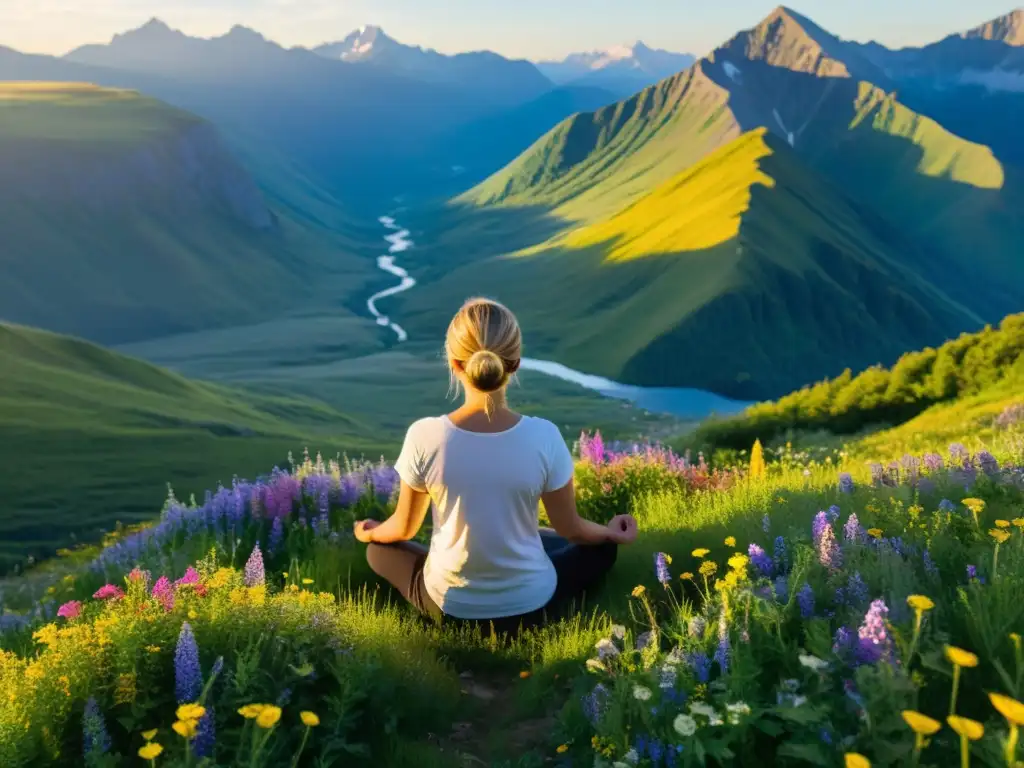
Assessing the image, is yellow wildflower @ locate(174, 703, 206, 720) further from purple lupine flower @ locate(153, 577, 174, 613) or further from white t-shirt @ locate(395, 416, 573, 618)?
white t-shirt @ locate(395, 416, 573, 618)

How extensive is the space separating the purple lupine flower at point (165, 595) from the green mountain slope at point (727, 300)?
13951cm

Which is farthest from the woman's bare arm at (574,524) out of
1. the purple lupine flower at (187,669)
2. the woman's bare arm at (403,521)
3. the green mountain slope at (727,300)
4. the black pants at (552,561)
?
the green mountain slope at (727,300)

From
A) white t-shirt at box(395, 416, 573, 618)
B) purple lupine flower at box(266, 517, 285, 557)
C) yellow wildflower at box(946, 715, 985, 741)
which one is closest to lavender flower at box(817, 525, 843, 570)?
white t-shirt at box(395, 416, 573, 618)

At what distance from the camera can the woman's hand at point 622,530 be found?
611 cm

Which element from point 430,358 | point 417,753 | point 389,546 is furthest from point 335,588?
point 430,358

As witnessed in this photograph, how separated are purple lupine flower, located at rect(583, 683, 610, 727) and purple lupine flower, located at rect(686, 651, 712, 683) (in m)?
0.44

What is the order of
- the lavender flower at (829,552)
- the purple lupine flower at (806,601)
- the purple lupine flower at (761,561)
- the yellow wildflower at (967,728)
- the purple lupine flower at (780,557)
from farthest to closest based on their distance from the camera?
the purple lupine flower at (780,557) → the purple lupine flower at (761,561) → the lavender flower at (829,552) → the purple lupine flower at (806,601) → the yellow wildflower at (967,728)

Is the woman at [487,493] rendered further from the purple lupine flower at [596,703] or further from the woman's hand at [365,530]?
the purple lupine flower at [596,703]

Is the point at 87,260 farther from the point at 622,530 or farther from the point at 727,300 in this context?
the point at 622,530

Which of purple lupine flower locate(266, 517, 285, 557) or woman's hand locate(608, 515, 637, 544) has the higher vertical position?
woman's hand locate(608, 515, 637, 544)

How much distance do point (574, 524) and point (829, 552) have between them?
2027mm

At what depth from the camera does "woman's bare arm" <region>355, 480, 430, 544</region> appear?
19.8 feet

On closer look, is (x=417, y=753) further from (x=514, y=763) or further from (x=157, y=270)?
(x=157, y=270)

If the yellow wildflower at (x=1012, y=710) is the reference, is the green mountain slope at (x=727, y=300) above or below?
below
